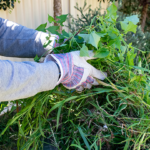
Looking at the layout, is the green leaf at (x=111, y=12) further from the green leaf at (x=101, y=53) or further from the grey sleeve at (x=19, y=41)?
the grey sleeve at (x=19, y=41)

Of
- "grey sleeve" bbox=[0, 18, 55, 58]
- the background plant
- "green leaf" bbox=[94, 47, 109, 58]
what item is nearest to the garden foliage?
"green leaf" bbox=[94, 47, 109, 58]

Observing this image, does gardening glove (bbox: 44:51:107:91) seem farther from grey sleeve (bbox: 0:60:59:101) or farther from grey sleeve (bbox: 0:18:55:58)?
grey sleeve (bbox: 0:18:55:58)

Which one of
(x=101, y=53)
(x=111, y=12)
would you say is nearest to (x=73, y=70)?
(x=101, y=53)

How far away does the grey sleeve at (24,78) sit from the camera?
46 cm

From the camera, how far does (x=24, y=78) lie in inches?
18.8

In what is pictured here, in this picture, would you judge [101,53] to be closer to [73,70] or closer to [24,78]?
[73,70]

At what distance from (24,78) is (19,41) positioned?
0.58 metres

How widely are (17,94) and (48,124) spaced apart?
207 millimetres

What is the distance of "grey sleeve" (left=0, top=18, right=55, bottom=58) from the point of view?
93cm

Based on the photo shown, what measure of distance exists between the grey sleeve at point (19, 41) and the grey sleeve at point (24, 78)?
42 cm

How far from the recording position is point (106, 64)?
0.60 meters

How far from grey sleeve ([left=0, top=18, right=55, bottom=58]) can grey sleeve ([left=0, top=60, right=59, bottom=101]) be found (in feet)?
1.37

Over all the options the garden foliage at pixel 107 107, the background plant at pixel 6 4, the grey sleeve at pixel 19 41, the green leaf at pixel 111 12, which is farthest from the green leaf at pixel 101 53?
the background plant at pixel 6 4

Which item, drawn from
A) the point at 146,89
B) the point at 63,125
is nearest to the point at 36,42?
the point at 63,125
